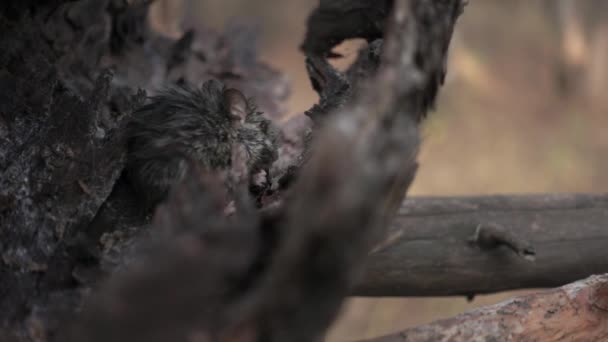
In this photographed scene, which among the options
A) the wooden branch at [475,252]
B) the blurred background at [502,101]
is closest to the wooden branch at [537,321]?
the wooden branch at [475,252]

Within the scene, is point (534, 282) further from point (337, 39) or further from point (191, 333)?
point (191, 333)

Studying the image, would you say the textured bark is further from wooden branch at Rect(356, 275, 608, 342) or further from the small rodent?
wooden branch at Rect(356, 275, 608, 342)

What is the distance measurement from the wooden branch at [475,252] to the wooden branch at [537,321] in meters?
0.50

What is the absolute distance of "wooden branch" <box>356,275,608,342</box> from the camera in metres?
1.42

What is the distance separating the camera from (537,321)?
1509 millimetres

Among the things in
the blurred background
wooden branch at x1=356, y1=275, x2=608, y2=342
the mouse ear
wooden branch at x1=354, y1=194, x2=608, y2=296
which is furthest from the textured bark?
the blurred background

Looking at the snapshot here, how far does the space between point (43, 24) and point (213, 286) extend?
158 cm

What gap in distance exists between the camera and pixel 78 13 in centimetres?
246

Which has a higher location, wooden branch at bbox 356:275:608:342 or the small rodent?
the small rodent

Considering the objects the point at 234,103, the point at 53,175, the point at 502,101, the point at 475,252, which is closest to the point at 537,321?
the point at 475,252

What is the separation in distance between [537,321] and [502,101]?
6.09 metres

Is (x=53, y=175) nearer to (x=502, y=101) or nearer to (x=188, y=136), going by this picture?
(x=188, y=136)

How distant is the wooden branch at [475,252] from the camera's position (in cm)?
213

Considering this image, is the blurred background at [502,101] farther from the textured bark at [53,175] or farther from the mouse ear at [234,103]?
the mouse ear at [234,103]
